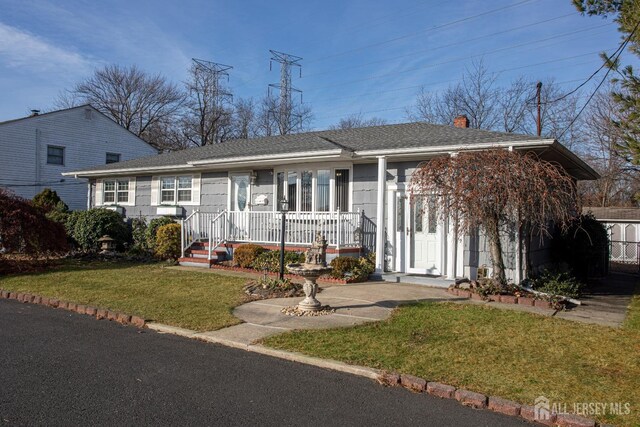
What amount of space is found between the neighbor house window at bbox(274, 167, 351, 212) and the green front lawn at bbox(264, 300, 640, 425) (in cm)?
601

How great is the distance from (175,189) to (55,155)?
14534 mm

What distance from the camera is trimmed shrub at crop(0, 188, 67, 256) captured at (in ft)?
41.5

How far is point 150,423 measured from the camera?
376cm

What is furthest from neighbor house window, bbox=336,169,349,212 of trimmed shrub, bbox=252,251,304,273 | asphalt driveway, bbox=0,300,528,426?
asphalt driveway, bbox=0,300,528,426

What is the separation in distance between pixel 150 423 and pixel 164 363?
63.5 inches

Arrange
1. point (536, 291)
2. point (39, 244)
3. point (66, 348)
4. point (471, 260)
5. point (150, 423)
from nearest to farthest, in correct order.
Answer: point (150, 423) < point (66, 348) < point (536, 291) < point (471, 260) < point (39, 244)

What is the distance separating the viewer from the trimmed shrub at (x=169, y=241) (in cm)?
1505

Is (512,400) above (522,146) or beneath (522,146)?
beneath

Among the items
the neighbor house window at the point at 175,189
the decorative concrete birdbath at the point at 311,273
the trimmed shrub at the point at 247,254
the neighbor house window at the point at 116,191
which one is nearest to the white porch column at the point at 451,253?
the decorative concrete birdbath at the point at 311,273

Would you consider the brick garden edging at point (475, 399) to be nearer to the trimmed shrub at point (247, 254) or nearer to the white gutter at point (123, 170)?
the trimmed shrub at point (247, 254)

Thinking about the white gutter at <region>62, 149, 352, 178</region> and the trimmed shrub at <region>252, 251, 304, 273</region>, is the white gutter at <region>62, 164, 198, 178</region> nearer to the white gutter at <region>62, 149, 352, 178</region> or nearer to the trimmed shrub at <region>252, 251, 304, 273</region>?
the white gutter at <region>62, 149, 352, 178</region>

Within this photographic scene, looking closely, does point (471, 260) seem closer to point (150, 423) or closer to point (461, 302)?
point (461, 302)

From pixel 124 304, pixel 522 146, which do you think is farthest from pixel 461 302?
pixel 124 304

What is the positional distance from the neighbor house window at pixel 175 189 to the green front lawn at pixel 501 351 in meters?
11.5
